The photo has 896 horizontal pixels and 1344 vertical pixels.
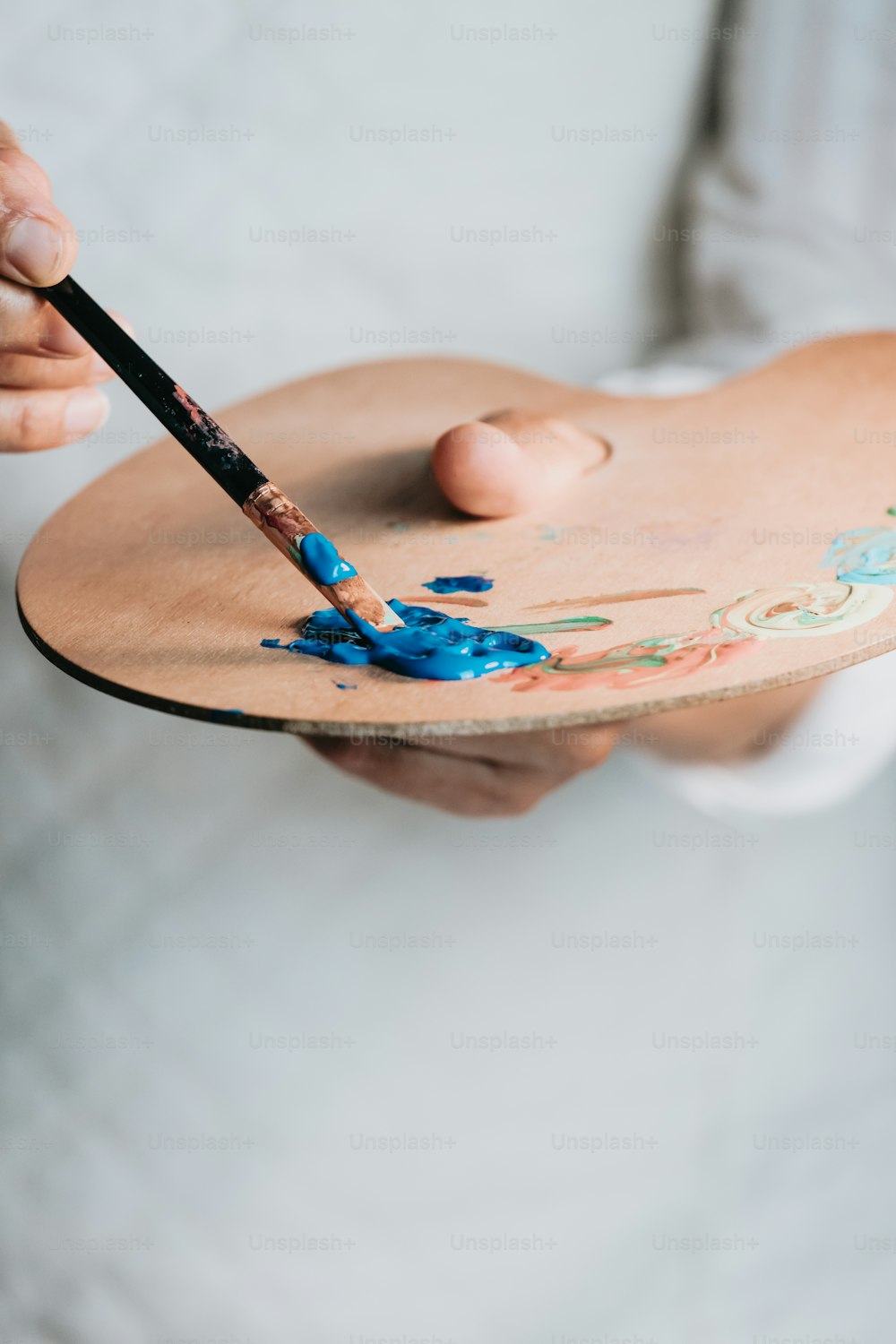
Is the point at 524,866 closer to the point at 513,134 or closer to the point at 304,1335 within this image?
the point at 304,1335

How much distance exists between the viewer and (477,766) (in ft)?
2.53

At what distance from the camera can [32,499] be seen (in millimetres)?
863

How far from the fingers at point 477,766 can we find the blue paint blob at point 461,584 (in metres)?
0.17

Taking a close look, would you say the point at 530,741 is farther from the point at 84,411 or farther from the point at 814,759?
the point at 84,411

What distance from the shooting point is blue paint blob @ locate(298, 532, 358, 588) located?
46cm

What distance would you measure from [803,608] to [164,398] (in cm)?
28

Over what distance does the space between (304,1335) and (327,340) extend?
83 centimetres

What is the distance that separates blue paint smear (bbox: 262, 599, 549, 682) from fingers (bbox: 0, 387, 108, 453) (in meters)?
0.22

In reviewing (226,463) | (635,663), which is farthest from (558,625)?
(226,463)

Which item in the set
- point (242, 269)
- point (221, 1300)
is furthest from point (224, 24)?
point (221, 1300)

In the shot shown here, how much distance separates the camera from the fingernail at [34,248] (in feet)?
1.57

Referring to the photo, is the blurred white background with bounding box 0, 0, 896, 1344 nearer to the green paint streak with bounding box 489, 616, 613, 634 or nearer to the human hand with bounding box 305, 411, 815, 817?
the human hand with bounding box 305, 411, 815, 817

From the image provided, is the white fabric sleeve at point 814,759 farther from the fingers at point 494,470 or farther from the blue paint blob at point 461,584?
the blue paint blob at point 461,584

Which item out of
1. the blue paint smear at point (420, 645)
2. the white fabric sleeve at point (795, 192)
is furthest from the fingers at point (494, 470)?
the white fabric sleeve at point (795, 192)
